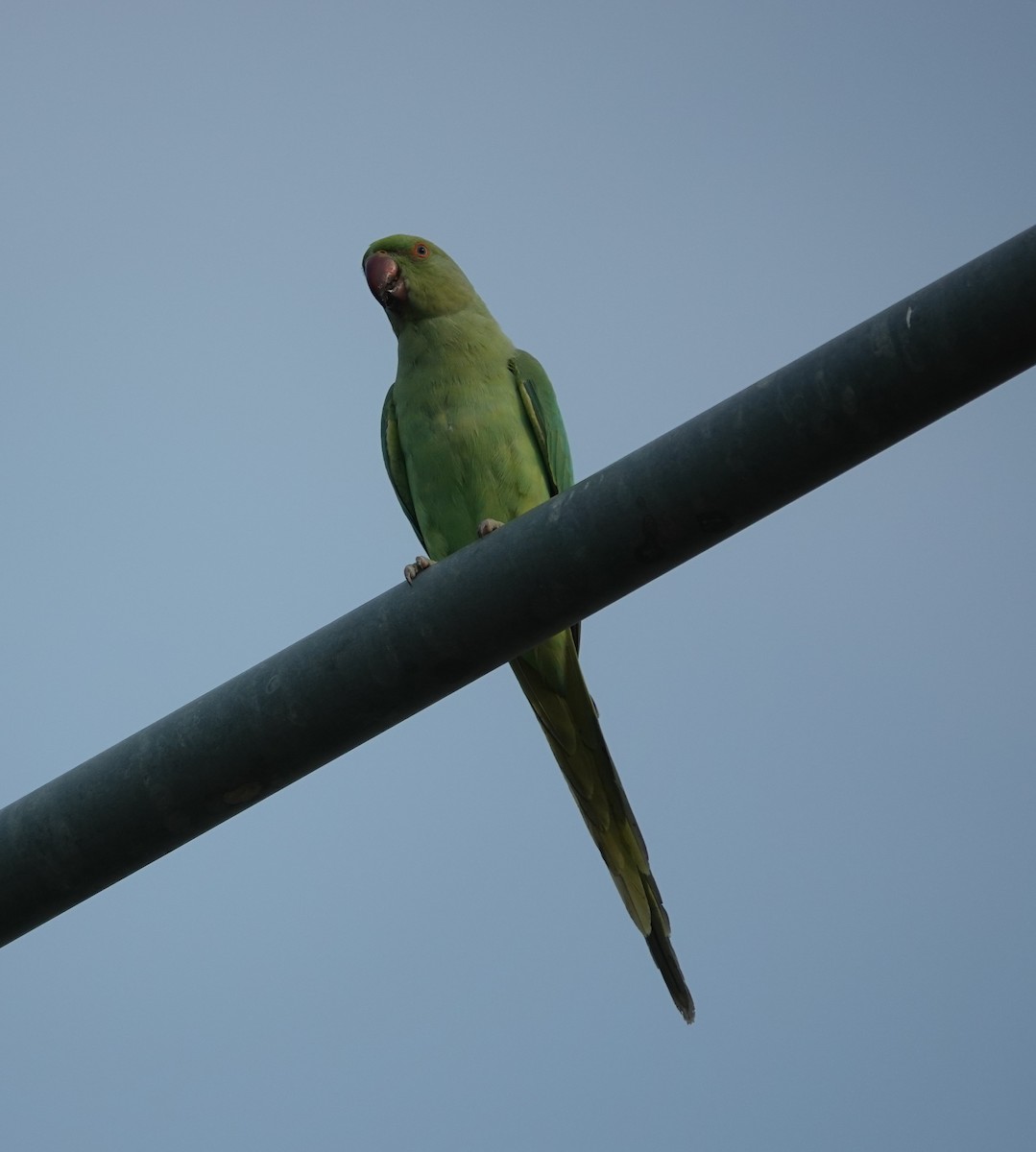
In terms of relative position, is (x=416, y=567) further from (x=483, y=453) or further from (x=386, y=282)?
(x=386, y=282)

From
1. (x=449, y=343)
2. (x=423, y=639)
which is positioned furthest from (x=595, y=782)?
(x=423, y=639)

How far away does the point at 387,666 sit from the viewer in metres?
2.13

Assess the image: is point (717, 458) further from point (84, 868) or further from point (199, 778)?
point (84, 868)

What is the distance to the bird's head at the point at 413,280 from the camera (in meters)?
5.46

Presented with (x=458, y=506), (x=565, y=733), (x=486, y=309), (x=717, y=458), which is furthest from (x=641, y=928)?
(x=486, y=309)

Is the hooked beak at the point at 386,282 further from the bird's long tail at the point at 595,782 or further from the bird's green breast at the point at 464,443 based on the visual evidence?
the bird's long tail at the point at 595,782

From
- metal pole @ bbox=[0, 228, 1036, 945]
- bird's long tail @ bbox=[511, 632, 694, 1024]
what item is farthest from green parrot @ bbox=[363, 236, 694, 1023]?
metal pole @ bbox=[0, 228, 1036, 945]

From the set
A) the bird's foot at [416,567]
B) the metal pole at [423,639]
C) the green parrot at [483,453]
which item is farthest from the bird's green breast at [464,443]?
the metal pole at [423,639]

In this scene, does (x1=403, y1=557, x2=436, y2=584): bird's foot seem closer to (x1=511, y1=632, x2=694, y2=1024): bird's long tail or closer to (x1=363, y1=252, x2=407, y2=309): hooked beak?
(x1=511, y1=632, x2=694, y2=1024): bird's long tail

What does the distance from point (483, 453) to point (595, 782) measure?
138cm

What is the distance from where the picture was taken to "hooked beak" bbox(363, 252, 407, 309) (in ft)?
18.2

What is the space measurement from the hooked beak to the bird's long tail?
1848 mm

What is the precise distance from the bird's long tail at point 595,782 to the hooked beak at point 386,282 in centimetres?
185

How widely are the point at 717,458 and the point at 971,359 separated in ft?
1.28
